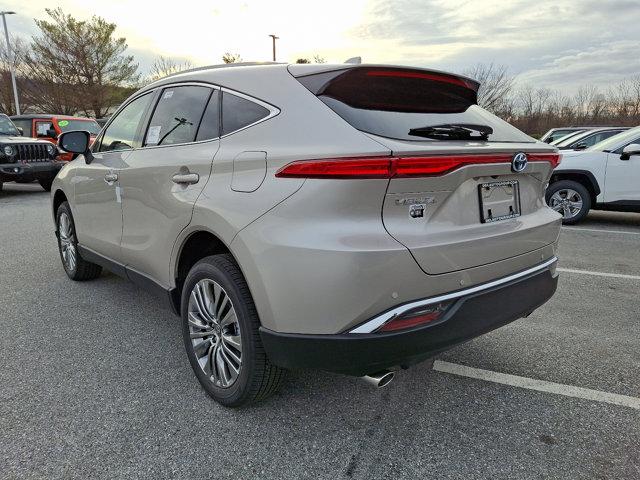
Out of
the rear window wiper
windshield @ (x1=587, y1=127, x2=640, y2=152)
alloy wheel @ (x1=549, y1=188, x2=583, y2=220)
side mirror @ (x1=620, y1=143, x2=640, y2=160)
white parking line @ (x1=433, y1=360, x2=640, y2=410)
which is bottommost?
white parking line @ (x1=433, y1=360, x2=640, y2=410)

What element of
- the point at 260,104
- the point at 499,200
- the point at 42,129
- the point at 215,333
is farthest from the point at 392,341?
the point at 42,129

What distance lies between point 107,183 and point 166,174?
1019 millimetres

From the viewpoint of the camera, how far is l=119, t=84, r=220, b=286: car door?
2594 mm

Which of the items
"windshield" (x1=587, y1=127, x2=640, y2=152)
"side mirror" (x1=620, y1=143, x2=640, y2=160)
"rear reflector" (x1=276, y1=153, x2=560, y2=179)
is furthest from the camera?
"windshield" (x1=587, y1=127, x2=640, y2=152)

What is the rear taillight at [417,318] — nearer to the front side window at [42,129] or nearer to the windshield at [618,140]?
the windshield at [618,140]

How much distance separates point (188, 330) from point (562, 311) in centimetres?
299

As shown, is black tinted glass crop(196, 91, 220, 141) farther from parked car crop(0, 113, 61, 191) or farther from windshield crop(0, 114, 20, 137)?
windshield crop(0, 114, 20, 137)

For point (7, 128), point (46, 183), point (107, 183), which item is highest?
point (7, 128)

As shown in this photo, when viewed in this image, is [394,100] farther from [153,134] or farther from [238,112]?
[153,134]

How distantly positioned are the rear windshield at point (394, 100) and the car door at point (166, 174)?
70 cm

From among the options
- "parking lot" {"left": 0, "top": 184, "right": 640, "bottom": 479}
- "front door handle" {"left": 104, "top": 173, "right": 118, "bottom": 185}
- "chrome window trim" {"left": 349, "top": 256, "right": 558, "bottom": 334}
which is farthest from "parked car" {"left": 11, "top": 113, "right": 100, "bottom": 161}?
"chrome window trim" {"left": 349, "top": 256, "right": 558, "bottom": 334}

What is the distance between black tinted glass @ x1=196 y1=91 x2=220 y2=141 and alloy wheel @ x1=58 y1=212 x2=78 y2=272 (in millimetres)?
2519

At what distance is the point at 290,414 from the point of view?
97.8 inches

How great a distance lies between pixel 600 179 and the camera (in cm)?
764
